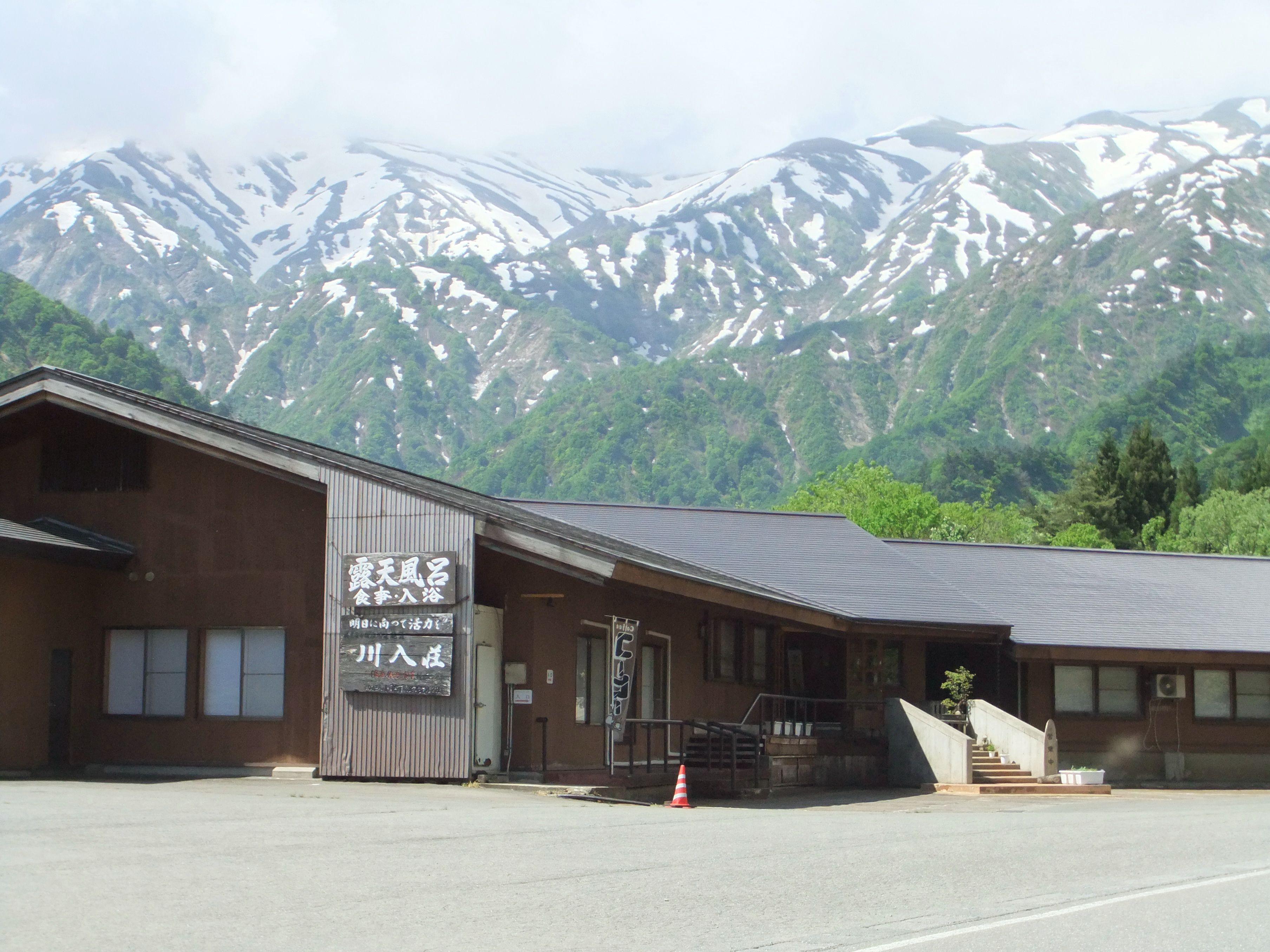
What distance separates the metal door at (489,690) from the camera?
800 inches

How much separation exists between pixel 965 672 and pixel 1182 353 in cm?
13317

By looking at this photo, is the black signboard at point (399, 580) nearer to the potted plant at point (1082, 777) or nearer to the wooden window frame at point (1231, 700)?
the potted plant at point (1082, 777)

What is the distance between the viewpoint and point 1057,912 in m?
9.17

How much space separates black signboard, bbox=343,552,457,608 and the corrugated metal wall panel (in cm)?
10

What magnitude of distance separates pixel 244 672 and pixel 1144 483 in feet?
210

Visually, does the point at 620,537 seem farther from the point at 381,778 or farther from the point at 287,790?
the point at 287,790

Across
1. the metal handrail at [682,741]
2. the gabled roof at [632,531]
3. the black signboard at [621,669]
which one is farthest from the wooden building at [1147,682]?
the black signboard at [621,669]

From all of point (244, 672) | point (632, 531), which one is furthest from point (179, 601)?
point (632, 531)

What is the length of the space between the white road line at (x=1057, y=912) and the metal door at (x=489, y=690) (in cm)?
1124

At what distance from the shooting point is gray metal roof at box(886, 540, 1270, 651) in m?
28.4

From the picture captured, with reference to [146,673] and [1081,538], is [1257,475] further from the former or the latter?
[146,673]

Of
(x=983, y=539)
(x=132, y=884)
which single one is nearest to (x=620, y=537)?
(x=132, y=884)

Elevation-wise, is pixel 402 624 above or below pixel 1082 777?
above

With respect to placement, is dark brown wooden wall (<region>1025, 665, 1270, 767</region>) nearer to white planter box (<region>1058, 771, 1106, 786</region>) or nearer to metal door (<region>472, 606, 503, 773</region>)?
white planter box (<region>1058, 771, 1106, 786</region>)
